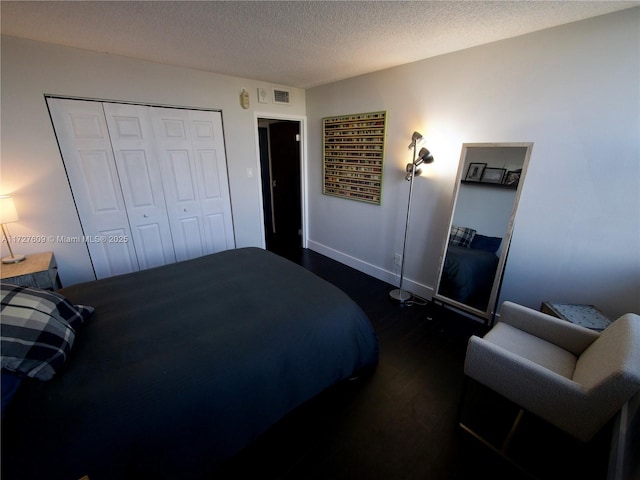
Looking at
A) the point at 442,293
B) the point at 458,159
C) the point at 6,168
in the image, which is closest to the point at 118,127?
the point at 6,168

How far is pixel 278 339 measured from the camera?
1.38 m

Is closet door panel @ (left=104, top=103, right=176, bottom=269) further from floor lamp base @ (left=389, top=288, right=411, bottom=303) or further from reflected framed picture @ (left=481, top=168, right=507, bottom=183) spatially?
reflected framed picture @ (left=481, top=168, right=507, bottom=183)

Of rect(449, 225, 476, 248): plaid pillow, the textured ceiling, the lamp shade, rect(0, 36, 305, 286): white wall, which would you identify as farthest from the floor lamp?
A: the lamp shade

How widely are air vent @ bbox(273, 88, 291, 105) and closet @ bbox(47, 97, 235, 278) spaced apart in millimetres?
851

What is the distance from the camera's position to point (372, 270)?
3.38 meters

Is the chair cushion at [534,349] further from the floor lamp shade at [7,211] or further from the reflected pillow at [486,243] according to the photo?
the floor lamp shade at [7,211]

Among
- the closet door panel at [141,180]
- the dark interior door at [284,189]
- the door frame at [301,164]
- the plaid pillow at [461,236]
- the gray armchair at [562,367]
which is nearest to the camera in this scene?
the gray armchair at [562,367]

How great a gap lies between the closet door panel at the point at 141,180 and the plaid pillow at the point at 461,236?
2.96m

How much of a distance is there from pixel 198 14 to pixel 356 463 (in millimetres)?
2724

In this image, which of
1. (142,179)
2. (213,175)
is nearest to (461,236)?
(213,175)

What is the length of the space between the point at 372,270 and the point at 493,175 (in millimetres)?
1717

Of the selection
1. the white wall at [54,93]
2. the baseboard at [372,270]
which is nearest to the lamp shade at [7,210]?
the white wall at [54,93]

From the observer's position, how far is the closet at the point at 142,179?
2.39m

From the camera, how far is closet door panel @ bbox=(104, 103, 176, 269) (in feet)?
8.29
